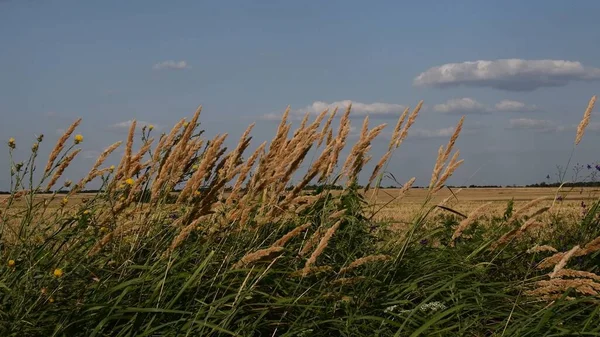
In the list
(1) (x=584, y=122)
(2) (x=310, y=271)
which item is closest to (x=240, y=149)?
(2) (x=310, y=271)

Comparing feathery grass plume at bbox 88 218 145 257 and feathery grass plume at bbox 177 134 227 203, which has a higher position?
feathery grass plume at bbox 177 134 227 203

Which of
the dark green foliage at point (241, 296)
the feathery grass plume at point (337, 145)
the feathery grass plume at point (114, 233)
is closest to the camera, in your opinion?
the dark green foliage at point (241, 296)

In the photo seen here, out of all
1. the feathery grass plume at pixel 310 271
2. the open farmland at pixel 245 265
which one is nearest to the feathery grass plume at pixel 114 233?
the open farmland at pixel 245 265

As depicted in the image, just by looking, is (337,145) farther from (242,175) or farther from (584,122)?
(584,122)

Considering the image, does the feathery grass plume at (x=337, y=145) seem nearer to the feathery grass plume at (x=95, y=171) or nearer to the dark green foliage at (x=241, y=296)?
the dark green foliage at (x=241, y=296)

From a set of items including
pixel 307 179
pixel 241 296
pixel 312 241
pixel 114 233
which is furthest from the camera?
pixel 307 179

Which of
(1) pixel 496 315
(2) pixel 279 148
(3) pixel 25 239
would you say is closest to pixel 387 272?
(1) pixel 496 315

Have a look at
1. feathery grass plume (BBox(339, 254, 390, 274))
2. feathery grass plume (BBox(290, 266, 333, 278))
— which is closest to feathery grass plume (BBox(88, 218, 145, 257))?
feathery grass plume (BBox(290, 266, 333, 278))

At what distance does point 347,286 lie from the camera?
3887mm

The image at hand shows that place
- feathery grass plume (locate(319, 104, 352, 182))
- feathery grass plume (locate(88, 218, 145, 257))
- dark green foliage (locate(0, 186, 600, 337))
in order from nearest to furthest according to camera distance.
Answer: dark green foliage (locate(0, 186, 600, 337)), feathery grass plume (locate(88, 218, 145, 257)), feathery grass plume (locate(319, 104, 352, 182))

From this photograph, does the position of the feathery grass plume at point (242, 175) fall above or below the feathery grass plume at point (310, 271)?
above

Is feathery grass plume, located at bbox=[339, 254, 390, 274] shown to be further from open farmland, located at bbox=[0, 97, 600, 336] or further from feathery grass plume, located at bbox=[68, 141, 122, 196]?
feathery grass plume, located at bbox=[68, 141, 122, 196]

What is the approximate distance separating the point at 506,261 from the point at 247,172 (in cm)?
205

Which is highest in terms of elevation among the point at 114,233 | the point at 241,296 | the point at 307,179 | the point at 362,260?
the point at 307,179
